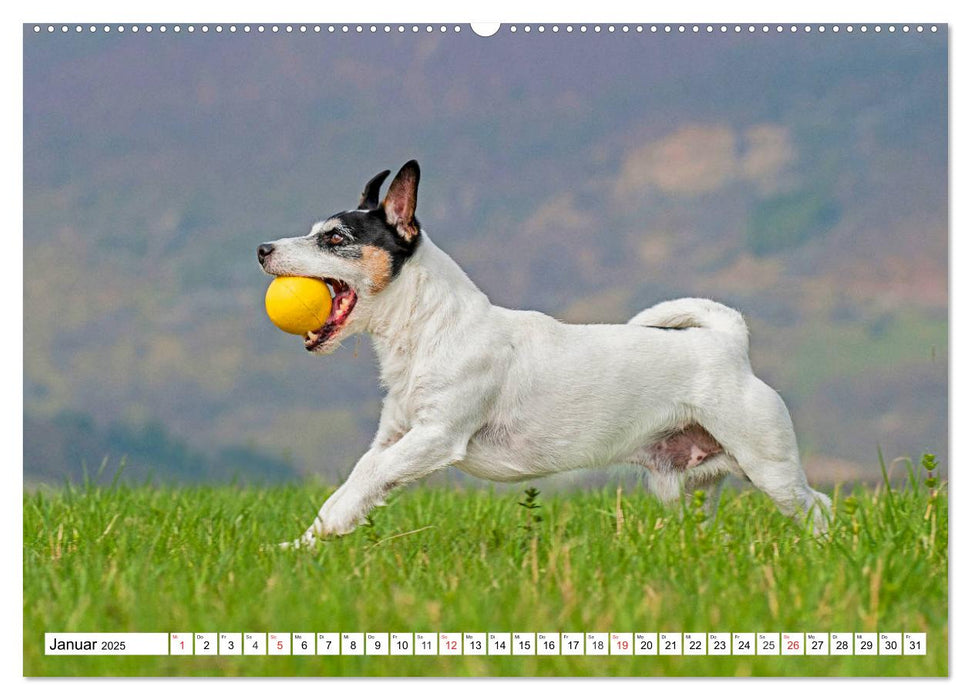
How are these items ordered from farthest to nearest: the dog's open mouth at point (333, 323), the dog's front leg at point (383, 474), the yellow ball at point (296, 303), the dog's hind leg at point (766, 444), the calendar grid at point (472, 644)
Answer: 1. the dog's hind leg at point (766, 444)
2. the dog's open mouth at point (333, 323)
3. the yellow ball at point (296, 303)
4. the dog's front leg at point (383, 474)
5. the calendar grid at point (472, 644)

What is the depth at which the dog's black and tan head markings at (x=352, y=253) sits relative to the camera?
5523 mm

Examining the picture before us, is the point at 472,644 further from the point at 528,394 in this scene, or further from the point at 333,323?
the point at 333,323

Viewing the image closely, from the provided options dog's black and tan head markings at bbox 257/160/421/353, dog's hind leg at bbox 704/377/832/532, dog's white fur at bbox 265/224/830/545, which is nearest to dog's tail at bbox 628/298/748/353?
dog's white fur at bbox 265/224/830/545

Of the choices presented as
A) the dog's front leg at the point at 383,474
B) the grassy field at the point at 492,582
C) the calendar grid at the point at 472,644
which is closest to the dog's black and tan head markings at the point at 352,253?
the dog's front leg at the point at 383,474

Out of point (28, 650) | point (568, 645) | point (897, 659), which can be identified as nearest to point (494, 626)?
point (568, 645)

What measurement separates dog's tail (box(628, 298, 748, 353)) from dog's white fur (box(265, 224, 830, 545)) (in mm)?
28

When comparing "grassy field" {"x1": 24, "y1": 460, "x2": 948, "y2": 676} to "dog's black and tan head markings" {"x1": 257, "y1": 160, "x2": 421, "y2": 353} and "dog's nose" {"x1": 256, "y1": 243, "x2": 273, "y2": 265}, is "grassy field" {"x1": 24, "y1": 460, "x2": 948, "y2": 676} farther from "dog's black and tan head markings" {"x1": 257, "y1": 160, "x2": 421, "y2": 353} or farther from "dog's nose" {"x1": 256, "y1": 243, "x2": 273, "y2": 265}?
"dog's nose" {"x1": 256, "y1": 243, "x2": 273, "y2": 265}

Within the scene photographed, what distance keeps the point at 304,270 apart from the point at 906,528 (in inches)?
126

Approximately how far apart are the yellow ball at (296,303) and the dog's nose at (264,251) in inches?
4.9

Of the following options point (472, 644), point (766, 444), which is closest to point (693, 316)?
point (766, 444)

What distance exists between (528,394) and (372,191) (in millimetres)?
1380

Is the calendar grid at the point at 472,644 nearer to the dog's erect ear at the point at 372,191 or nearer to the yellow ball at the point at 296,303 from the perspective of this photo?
the yellow ball at the point at 296,303

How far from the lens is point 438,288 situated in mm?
5633

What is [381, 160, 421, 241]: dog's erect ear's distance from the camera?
5.45 metres
